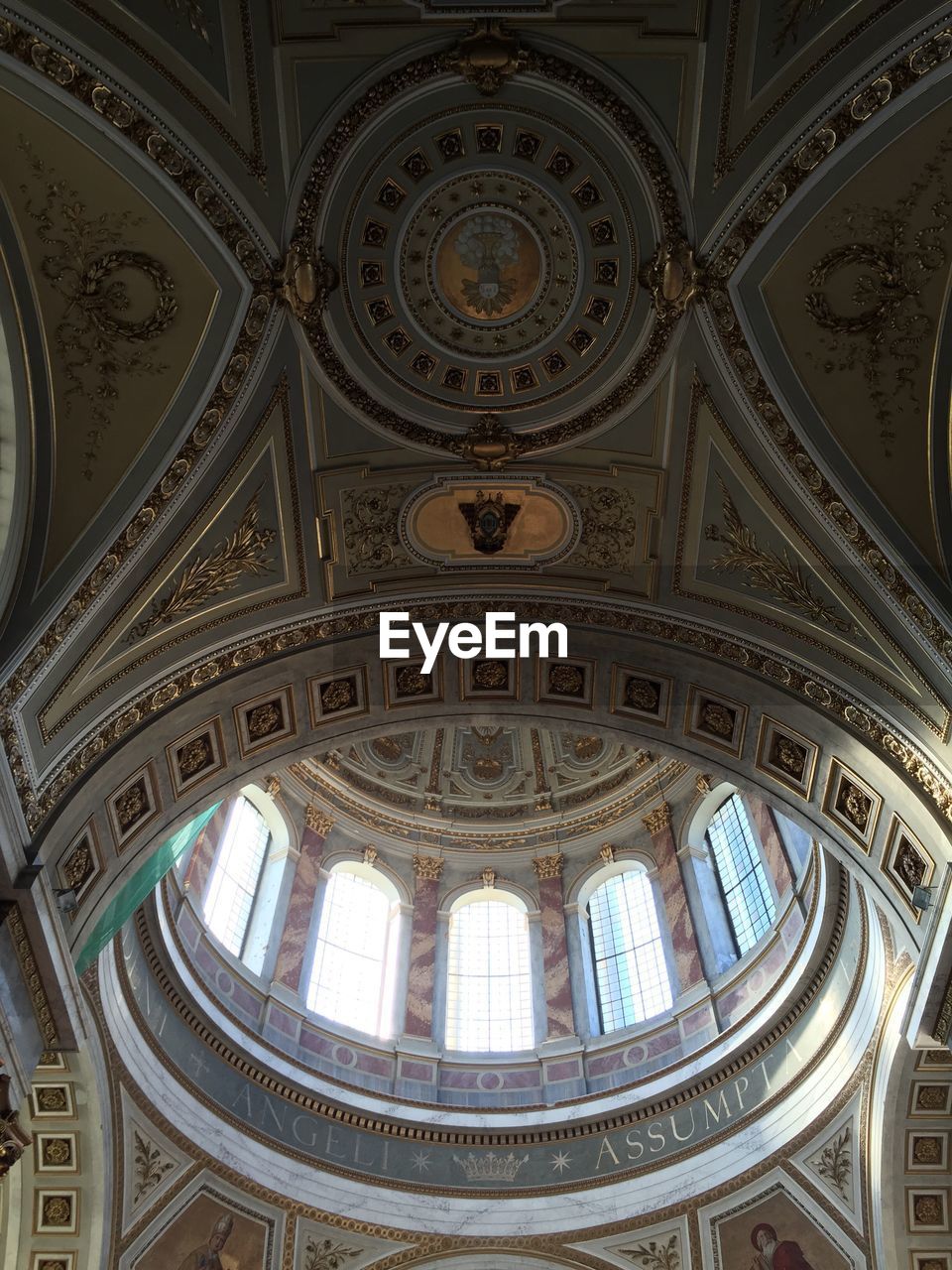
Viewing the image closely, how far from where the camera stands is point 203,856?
62.9ft

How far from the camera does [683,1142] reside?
16.9 m

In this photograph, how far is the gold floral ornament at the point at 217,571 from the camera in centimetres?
1177

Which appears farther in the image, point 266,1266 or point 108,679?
point 266,1266

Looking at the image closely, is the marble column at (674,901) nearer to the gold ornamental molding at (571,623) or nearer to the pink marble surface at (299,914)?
the pink marble surface at (299,914)

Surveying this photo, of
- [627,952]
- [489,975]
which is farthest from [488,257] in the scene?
[489,975]

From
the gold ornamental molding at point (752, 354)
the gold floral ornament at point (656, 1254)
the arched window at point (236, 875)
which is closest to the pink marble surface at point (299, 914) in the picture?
the arched window at point (236, 875)

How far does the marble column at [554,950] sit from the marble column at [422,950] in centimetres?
210

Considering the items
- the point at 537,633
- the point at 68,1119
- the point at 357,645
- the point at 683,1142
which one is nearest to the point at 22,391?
the point at 357,645

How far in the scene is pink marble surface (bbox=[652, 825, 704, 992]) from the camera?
19250 mm

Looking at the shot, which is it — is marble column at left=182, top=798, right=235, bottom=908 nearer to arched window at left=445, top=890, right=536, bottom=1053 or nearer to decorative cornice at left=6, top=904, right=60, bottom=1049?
arched window at left=445, top=890, right=536, bottom=1053

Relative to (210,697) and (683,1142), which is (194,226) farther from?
(683,1142)

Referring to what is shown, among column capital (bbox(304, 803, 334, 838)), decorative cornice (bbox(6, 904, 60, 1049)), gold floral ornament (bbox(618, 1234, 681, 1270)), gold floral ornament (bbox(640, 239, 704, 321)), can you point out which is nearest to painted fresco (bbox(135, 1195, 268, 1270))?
gold floral ornament (bbox(618, 1234, 681, 1270))

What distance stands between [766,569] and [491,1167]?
1087cm

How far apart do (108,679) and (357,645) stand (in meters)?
2.92
